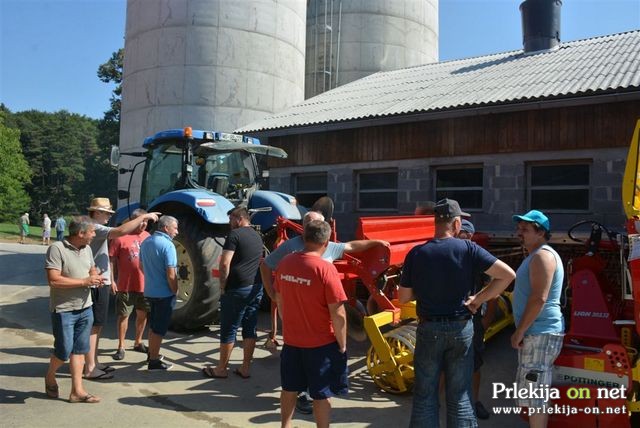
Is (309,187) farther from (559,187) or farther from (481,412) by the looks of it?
(481,412)

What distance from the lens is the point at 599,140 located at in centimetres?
733

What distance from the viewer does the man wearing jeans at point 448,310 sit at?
3.10 metres

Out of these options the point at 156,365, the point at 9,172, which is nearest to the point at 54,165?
the point at 9,172

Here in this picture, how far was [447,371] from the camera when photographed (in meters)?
3.18

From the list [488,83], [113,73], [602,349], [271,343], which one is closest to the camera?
[602,349]

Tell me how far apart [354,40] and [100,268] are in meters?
18.7

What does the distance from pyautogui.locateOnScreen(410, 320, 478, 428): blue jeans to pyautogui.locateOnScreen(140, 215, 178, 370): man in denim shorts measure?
2.85 metres

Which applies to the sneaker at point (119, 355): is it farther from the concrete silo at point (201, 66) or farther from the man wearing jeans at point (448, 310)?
the concrete silo at point (201, 66)

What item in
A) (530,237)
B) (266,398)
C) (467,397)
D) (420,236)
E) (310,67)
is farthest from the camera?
(310,67)

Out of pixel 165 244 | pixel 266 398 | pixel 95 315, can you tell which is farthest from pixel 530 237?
pixel 95 315

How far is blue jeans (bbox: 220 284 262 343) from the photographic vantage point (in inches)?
193

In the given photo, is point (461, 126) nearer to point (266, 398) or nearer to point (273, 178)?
point (273, 178)

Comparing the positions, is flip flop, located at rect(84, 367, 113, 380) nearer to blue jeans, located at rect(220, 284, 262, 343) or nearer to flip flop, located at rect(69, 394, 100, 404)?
flip flop, located at rect(69, 394, 100, 404)

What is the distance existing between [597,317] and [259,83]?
48.2 ft
